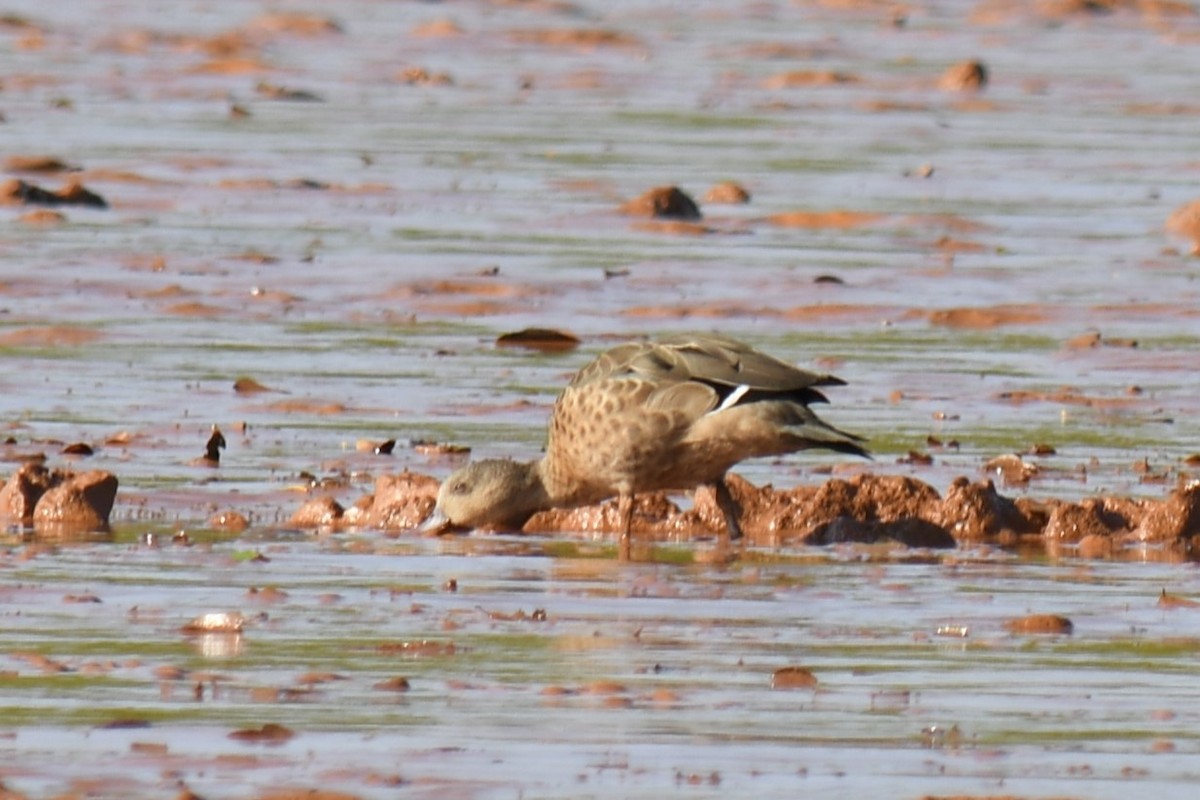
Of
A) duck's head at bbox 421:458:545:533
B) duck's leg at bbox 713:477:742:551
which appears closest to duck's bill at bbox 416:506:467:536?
duck's head at bbox 421:458:545:533

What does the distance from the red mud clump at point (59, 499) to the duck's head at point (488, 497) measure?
0.90 m

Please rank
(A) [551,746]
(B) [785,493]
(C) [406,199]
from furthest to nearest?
(C) [406,199], (B) [785,493], (A) [551,746]

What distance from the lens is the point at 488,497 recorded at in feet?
31.7

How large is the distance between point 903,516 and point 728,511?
1.63ft

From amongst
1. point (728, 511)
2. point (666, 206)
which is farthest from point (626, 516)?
point (666, 206)

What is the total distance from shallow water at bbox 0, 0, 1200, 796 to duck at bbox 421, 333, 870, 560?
15.2 inches

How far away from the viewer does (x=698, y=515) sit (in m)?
9.95

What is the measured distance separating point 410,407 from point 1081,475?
8.10ft

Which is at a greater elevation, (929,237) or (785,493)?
(929,237)

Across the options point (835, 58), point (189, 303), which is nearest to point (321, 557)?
point (189, 303)

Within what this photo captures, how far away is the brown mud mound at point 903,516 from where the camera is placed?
929cm

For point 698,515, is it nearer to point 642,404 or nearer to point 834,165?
point 642,404

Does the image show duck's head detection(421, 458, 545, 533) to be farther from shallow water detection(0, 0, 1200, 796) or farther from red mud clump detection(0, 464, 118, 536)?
red mud clump detection(0, 464, 118, 536)

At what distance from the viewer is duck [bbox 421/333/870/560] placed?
9.59m
